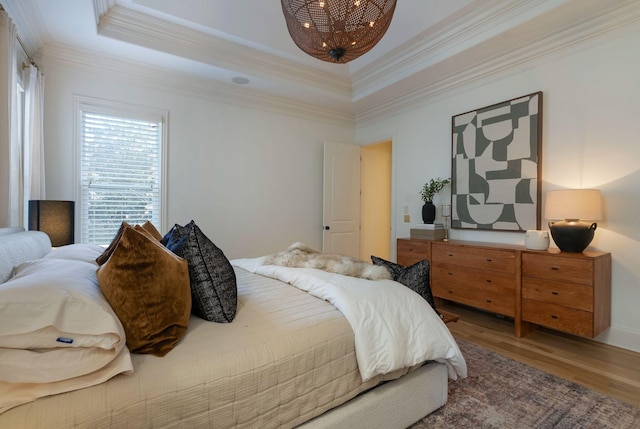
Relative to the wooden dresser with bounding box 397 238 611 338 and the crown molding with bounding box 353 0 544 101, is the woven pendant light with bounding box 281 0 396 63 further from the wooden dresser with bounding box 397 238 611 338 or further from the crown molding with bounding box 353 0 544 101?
the wooden dresser with bounding box 397 238 611 338

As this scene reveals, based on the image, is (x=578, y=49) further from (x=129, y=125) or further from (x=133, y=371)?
(x=129, y=125)

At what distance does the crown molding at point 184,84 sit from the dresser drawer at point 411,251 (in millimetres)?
2408

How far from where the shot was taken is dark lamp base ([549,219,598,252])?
2.61m

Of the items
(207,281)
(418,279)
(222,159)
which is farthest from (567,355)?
(222,159)

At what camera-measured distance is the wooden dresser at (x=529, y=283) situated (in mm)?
2477

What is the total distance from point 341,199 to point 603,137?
125 inches

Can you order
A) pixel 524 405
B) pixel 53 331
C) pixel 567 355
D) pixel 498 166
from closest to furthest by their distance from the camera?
pixel 53 331 < pixel 524 405 < pixel 567 355 < pixel 498 166

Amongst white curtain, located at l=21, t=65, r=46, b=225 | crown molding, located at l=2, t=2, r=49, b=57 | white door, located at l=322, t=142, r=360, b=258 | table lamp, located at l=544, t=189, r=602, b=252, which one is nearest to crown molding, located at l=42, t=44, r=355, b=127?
crown molding, located at l=2, t=2, r=49, b=57

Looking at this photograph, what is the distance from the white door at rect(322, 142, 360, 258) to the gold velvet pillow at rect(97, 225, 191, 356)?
3.79 meters

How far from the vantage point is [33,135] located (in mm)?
2875

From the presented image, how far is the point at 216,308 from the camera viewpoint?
4.52ft

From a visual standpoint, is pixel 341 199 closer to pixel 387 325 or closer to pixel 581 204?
pixel 581 204

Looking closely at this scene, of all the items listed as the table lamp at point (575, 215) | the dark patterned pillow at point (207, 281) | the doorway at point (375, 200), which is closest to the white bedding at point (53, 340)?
the dark patterned pillow at point (207, 281)

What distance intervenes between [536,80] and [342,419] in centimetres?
359
